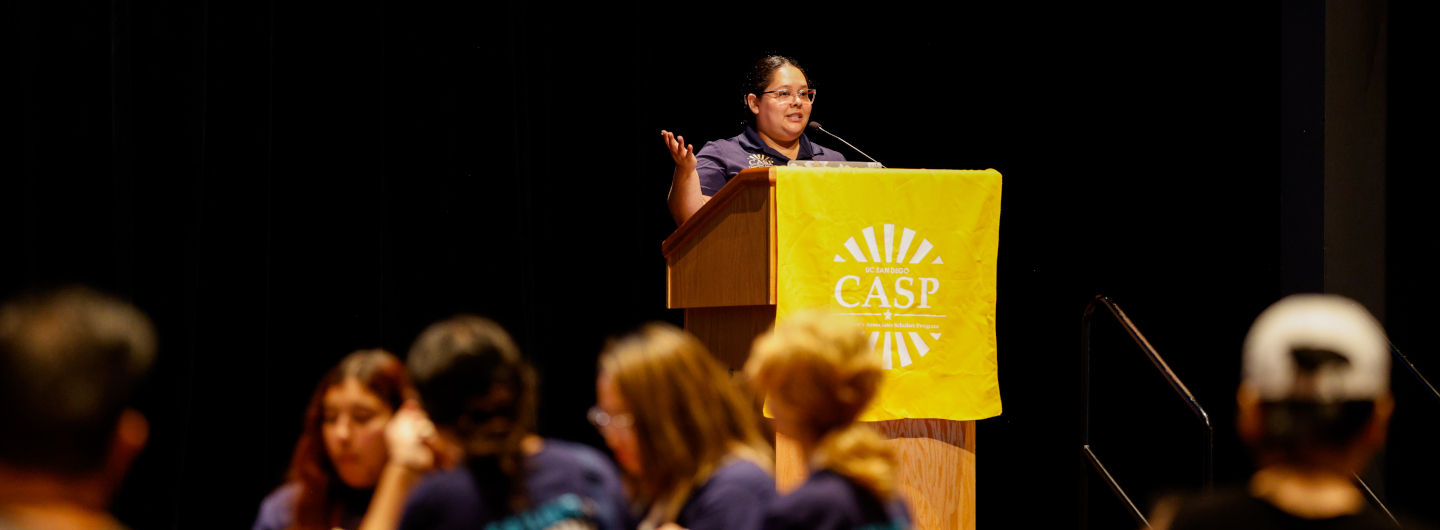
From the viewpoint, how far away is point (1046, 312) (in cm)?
571

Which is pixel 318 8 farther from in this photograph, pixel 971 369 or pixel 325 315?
pixel 971 369

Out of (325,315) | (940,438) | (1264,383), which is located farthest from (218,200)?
(1264,383)

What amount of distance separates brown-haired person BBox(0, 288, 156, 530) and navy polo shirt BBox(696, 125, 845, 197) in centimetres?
294

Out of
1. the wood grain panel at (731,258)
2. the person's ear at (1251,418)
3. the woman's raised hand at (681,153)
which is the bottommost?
the person's ear at (1251,418)

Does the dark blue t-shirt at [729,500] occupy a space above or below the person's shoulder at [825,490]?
below

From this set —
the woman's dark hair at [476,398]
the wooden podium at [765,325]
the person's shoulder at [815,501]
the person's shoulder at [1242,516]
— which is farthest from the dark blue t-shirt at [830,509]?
the wooden podium at [765,325]

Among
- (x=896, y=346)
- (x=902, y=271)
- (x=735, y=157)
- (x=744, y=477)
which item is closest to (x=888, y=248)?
(x=902, y=271)

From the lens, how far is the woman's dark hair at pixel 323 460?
2154 mm

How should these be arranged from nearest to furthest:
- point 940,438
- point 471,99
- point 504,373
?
point 504,373 → point 940,438 → point 471,99

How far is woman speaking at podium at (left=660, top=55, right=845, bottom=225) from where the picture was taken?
4.31 m

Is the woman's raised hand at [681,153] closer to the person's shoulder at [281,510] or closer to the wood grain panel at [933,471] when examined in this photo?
the wood grain panel at [933,471]

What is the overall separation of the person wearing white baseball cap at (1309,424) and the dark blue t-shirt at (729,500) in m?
0.74

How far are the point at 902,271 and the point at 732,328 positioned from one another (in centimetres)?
51

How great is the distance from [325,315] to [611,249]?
1.21m
